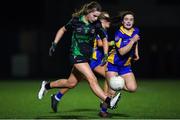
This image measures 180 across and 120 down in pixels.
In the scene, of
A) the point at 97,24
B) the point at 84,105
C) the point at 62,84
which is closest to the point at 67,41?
the point at 84,105

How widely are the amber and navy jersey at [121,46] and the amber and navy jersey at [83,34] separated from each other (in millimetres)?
413

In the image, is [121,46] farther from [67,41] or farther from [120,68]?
[67,41]

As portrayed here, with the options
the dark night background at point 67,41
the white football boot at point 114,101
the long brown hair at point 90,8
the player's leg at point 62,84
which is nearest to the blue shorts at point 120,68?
the player's leg at point 62,84

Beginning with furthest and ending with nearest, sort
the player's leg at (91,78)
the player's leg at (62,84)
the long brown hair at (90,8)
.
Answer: the player's leg at (62,84)
the long brown hair at (90,8)
the player's leg at (91,78)

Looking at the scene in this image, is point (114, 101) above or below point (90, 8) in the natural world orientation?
below

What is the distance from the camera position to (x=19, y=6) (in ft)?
139

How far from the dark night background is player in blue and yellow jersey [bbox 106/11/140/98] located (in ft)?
67.7

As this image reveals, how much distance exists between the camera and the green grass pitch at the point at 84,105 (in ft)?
45.5

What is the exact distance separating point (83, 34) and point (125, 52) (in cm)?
89

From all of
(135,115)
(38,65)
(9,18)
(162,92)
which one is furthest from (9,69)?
(135,115)

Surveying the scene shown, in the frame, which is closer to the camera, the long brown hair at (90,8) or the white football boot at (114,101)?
the white football boot at (114,101)

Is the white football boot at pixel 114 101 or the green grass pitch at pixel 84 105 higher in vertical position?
the white football boot at pixel 114 101

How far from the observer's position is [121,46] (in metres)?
13.6

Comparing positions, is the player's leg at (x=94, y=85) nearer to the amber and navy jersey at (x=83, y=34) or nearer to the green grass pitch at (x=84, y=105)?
the amber and navy jersey at (x=83, y=34)
